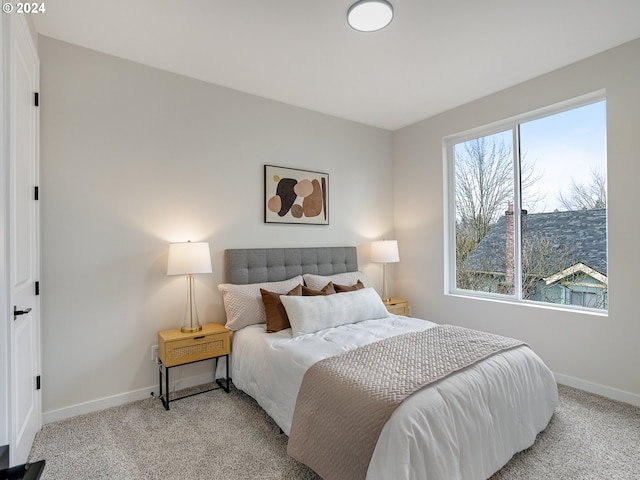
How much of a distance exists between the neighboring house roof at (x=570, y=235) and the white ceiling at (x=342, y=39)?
4.38 ft

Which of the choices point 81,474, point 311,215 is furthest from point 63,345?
point 311,215

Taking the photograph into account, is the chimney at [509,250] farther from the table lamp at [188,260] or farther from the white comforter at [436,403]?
the table lamp at [188,260]

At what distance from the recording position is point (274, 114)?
11.4 ft

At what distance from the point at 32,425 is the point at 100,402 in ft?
1.58

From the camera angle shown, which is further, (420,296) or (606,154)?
(420,296)

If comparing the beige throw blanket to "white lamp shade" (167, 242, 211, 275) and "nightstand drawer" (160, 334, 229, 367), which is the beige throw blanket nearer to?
"nightstand drawer" (160, 334, 229, 367)

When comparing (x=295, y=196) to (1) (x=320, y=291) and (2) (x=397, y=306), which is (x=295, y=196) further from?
(2) (x=397, y=306)

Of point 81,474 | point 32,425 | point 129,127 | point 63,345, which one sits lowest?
point 81,474

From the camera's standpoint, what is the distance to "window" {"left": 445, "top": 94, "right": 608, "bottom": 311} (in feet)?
9.53

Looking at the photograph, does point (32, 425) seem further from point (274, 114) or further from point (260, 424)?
point (274, 114)

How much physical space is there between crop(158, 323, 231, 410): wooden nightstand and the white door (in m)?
0.78

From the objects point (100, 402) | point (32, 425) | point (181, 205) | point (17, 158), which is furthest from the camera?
point (181, 205)

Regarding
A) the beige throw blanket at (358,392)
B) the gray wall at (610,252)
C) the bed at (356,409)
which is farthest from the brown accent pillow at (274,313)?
the gray wall at (610,252)

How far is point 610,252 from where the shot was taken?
269 centimetres
